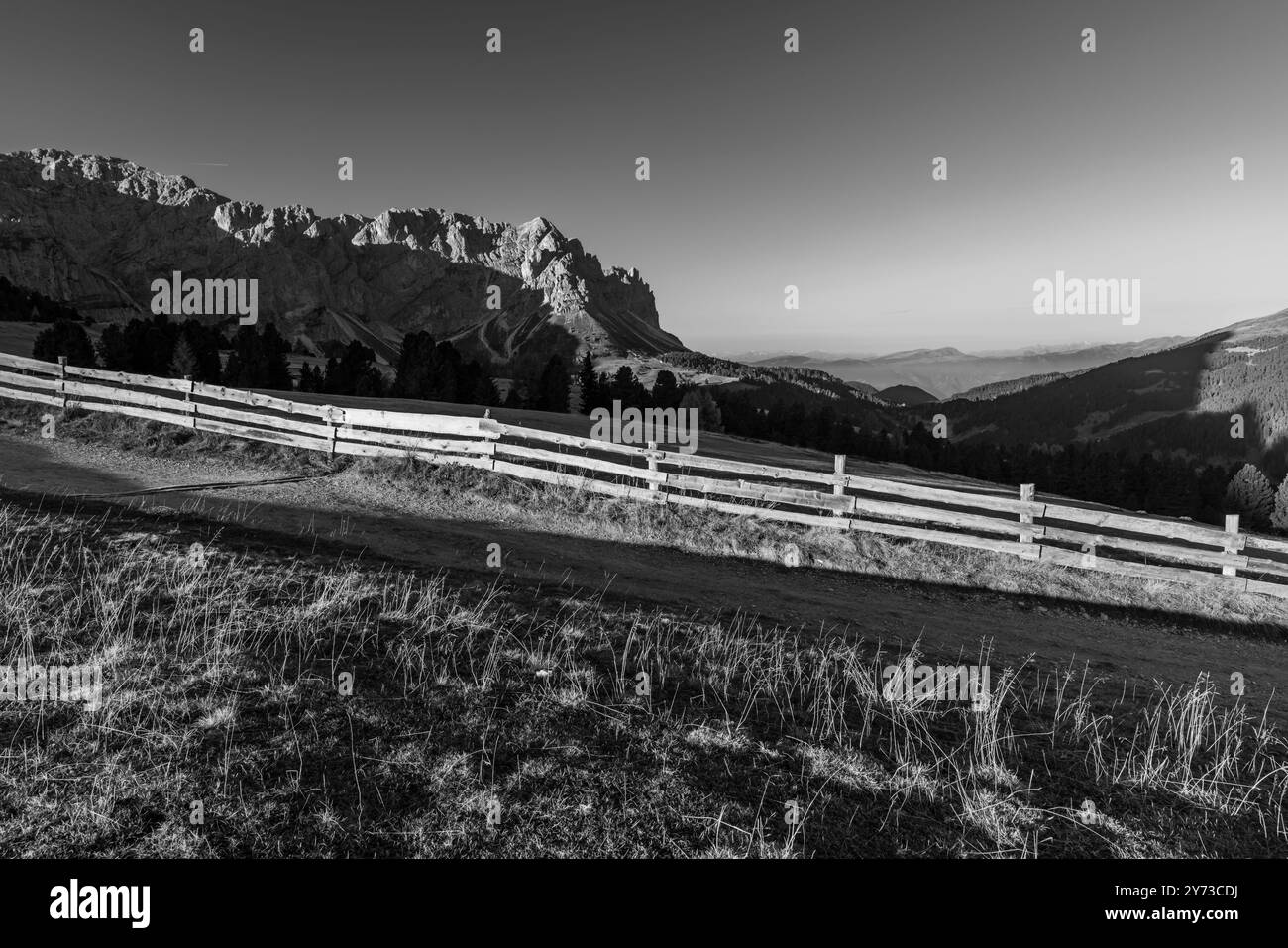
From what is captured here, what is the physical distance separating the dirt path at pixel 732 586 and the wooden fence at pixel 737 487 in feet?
5.99

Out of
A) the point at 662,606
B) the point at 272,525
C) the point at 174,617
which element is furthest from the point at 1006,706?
the point at 272,525

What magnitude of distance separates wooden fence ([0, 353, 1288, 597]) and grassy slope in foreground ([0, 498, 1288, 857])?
705cm

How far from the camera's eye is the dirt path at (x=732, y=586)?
913cm

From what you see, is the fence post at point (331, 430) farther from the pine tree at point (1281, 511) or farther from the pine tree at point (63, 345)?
the pine tree at point (1281, 511)

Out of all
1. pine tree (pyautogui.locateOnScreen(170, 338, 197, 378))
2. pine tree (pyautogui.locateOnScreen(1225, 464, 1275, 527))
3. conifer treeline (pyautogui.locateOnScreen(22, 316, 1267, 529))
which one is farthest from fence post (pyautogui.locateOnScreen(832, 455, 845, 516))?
pine tree (pyautogui.locateOnScreen(1225, 464, 1275, 527))

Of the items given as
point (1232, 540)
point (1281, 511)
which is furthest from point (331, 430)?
point (1281, 511)

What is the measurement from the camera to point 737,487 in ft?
50.9

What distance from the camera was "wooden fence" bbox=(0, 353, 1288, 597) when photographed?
13258 mm

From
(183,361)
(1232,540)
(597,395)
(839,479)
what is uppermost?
(183,361)

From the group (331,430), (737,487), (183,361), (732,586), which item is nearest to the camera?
(732,586)

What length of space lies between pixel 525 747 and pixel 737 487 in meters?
11.8

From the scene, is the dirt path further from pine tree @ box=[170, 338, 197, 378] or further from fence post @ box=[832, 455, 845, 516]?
pine tree @ box=[170, 338, 197, 378]

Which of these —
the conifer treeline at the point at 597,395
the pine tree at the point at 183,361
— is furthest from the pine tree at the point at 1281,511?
the pine tree at the point at 183,361

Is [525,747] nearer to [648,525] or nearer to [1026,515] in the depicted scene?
[648,525]
